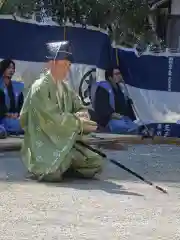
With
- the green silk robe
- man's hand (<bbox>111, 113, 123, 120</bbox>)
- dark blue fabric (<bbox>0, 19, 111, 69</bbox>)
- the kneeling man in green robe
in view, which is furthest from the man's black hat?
man's hand (<bbox>111, 113, 123, 120</bbox>)

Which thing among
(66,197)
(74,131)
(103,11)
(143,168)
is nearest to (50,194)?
(66,197)

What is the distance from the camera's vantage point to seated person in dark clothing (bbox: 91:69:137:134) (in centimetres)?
1046

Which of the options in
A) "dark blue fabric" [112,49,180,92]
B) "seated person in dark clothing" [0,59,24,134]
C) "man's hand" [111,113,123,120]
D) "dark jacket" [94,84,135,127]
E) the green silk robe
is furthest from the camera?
"dark blue fabric" [112,49,180,92]

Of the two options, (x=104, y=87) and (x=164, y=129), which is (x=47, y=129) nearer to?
(x=104, y=87)

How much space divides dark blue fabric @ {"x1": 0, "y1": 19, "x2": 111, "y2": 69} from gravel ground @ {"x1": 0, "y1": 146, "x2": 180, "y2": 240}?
9.53 ft

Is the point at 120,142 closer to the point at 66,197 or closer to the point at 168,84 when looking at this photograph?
the point at 168,84

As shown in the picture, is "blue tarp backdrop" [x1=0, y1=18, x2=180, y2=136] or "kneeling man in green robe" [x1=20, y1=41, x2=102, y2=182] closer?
"kneeling man in green robe" [x1=20, y1=41, x2=102, y2=182]

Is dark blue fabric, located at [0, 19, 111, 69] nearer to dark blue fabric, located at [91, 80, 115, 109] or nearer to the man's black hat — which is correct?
dark blue fabric, located at [91, 80, 115, 109]

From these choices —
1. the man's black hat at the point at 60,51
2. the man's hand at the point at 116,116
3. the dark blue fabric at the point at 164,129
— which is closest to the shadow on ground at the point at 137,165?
the dark blue fabric at the point at 164,129

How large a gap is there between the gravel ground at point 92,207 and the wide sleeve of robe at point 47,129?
0.76 feet

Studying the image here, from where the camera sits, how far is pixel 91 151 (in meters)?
6.88

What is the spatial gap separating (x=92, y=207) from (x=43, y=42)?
5157 mm

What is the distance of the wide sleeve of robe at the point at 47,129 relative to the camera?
660cm

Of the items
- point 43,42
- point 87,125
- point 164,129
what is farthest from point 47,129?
point 164,129
